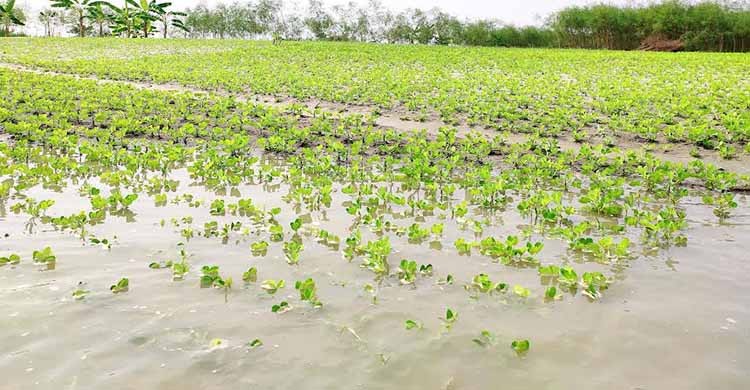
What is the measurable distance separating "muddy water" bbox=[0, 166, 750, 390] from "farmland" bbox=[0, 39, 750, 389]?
0.02 metres

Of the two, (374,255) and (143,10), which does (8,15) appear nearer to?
(143,10)

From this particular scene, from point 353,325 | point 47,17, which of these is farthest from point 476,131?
point 47,17

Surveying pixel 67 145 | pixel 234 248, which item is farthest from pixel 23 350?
pixel 67 145

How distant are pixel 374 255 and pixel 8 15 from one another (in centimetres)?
5481

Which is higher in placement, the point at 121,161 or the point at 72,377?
the point at 121,161

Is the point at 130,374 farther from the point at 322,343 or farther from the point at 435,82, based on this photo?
the point at 435,82

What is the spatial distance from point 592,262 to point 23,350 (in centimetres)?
390

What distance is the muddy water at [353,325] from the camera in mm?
2951

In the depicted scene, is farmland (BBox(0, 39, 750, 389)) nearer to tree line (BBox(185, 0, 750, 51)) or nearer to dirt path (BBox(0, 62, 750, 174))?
dirt path (BBox(0, 62, 750, 174))

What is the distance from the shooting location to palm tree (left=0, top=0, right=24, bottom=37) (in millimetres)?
44094

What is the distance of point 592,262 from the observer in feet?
15.0

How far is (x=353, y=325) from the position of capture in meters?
3.48

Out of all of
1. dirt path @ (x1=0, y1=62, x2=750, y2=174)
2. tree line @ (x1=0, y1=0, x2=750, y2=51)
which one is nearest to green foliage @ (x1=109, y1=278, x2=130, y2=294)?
dirt path @ (x1=0, y1=62, x2=750, y2=174)

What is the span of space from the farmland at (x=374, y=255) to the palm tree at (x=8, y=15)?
4075 cm
